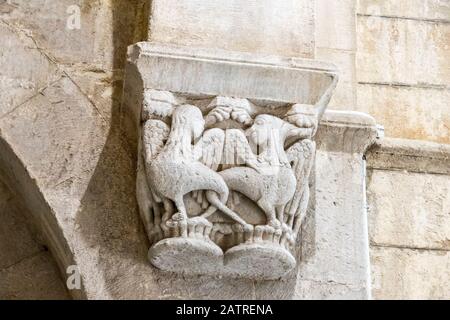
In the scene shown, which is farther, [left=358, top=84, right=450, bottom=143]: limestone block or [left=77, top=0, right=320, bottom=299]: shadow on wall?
[left=358, top=84, right=450, bottom=143]: limestone block

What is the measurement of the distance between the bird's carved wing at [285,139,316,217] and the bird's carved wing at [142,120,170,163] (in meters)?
0.36

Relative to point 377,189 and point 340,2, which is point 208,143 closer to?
point 377,189

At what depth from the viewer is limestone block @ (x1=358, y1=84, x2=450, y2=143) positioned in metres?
3.15

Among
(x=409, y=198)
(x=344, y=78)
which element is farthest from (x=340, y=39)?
(x=409, y=198)

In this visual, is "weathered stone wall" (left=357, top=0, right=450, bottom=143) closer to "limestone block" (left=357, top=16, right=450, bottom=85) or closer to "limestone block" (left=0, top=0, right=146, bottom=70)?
"limestone block" (left=357, top=16, right=450, bottom=85)

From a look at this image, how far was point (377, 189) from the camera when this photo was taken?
2.92m

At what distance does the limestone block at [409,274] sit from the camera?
110 inches

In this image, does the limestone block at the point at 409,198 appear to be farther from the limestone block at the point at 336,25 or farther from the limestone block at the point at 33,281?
the limestone block at the point at 33,281

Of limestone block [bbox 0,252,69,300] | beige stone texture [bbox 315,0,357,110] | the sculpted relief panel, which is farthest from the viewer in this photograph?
beige stone texture [bbox 315,0,357,110]

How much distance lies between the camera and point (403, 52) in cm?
326

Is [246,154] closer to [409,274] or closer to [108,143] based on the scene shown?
[108,143]

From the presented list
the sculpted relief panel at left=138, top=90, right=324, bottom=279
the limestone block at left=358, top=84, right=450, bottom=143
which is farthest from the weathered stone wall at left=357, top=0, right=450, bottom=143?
the sculpted relief panel at left=138, top=90, right=324, bottom=279
